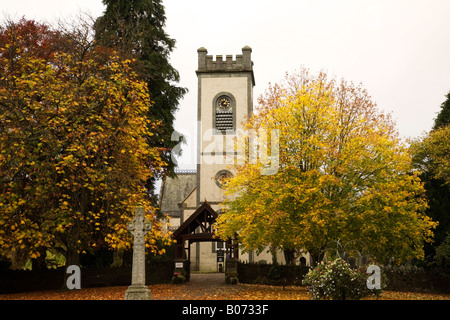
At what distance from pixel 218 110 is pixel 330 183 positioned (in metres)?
22.8

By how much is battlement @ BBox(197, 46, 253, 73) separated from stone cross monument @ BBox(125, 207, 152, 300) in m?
27.9

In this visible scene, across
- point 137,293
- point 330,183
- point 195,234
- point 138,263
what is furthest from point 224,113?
point 137,293

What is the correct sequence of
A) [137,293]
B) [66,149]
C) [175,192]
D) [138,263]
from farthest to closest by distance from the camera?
[175,192]
[66,149]
[138,263]
[137,293]

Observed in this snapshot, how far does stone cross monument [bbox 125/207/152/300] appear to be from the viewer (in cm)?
1468

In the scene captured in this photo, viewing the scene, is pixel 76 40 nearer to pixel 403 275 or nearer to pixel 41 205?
pixel 41 205

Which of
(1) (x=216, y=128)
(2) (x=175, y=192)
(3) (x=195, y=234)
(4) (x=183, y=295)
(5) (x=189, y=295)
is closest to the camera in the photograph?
(4) (x=183, y=295)

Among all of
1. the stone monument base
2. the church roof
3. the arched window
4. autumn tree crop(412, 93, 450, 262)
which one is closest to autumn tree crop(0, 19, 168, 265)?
the stone monument base

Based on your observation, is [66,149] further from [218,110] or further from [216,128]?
[218,110]

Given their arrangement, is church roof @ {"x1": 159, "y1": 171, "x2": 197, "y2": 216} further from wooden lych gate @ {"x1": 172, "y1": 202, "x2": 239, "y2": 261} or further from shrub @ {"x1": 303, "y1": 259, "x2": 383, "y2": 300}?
shrub @ {"x1": 303, "y1": 259, "x2": 383, "y2": 300}

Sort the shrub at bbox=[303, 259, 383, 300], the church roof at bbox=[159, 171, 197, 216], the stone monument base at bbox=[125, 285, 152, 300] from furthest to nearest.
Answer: the church roof at bbox=[159, 171, 197, 216] < the shrub at bbox=[303, 259, 383, 300] < the stone monument base at bbox=[125, 285, 152, 300]

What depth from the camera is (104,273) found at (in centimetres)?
2373

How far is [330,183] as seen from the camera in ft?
64.4
